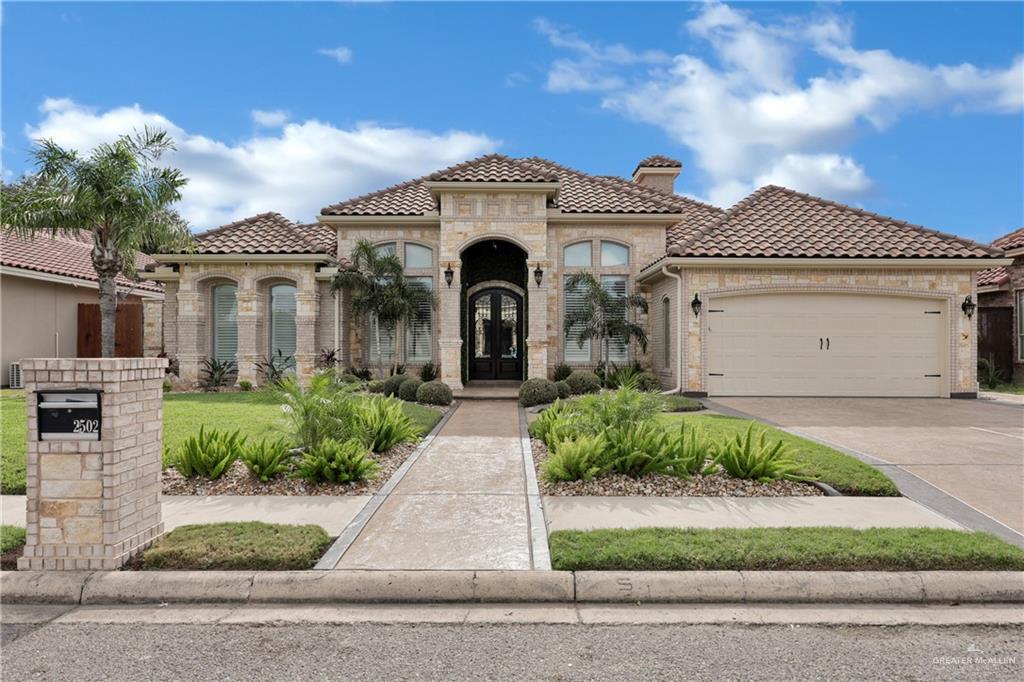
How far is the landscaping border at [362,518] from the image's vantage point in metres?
4.38

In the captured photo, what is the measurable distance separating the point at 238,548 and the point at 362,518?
1.17 m

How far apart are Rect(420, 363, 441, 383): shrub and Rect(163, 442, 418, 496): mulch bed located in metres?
9.13

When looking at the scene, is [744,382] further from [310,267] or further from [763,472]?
[310,267]

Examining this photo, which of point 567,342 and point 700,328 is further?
point 567,342

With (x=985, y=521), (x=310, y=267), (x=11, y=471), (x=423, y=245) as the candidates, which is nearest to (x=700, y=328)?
(x=423, y=245)

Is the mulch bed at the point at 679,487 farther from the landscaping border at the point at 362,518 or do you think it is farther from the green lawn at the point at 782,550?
the landscaping border at the point at 362,518

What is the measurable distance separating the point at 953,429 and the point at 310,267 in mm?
14610

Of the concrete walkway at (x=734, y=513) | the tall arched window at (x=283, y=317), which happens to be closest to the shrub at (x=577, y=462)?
the concrete walkway at (x=734, y=513)

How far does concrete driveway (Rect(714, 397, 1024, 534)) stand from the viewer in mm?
6281

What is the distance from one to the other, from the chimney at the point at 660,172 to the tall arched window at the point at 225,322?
1403 cm

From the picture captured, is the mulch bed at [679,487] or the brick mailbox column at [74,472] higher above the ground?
the brick mailbox column at [74,472]

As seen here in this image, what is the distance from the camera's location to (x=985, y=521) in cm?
527

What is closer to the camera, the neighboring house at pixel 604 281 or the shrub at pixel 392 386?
the neighboring house at pixel 604 281

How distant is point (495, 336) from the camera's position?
17516 millimetres
